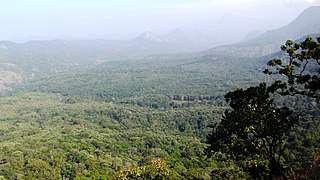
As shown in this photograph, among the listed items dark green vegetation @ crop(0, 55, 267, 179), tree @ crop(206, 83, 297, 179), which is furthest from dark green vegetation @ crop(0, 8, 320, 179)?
dark green vegetation @ crop(0, 55, 267, 179)

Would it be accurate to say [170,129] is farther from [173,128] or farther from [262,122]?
[262,122]

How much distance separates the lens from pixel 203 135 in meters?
75.1

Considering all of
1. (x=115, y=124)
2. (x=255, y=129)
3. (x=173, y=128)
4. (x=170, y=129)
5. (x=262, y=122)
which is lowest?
(x=170, y=129)

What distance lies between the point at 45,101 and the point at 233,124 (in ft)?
397

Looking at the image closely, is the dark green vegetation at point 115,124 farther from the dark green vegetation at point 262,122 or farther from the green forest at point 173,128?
the dark green vegetation at point 262,122

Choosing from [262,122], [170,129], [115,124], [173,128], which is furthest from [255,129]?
[115,124]

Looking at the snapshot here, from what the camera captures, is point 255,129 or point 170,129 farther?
point 170,129

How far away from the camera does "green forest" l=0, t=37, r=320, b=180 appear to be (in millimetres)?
12008

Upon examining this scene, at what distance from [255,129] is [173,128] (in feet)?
236

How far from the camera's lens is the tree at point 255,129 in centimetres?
1190

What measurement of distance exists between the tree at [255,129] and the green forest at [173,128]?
35 millimetres

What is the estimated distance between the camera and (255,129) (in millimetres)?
11969

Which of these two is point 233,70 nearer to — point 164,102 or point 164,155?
point 164,102

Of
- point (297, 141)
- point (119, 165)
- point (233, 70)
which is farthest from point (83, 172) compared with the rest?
point (233, 70)
